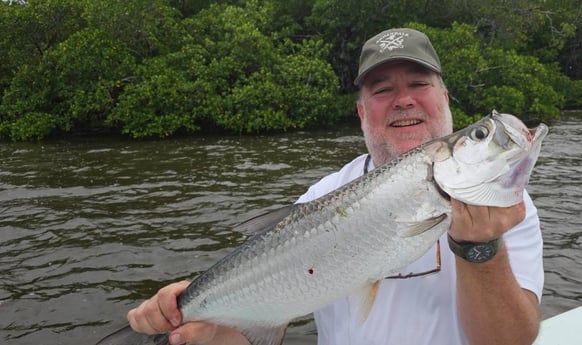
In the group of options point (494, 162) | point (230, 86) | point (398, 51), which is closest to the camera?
point (494, 162)

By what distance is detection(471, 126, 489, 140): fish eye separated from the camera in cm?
207

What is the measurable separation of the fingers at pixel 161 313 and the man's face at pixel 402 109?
1.49 m

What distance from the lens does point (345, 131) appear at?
1994cm

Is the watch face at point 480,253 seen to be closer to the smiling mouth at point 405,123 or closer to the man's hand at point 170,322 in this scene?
the smiling mouth at point 405,123

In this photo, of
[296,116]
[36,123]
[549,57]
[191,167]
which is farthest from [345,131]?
[549,57]

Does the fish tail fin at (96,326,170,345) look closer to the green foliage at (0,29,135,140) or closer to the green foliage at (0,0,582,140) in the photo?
the green foliage at (0,0,582,140)

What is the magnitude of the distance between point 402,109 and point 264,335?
1.58 m

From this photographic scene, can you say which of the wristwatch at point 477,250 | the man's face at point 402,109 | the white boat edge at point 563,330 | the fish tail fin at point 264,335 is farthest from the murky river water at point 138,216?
the wristwatch at point 477,250

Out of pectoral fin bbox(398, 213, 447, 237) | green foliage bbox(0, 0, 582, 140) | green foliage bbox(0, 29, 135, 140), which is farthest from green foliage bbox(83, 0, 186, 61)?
pectoral fin bbox(398, 213, 447, 237)

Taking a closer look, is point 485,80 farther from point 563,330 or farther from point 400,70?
point 400,70

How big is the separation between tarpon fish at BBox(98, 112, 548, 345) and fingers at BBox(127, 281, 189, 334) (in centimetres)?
12

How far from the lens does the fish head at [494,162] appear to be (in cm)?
200

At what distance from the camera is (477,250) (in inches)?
83.7

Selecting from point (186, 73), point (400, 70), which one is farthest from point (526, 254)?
point (186, 73)
